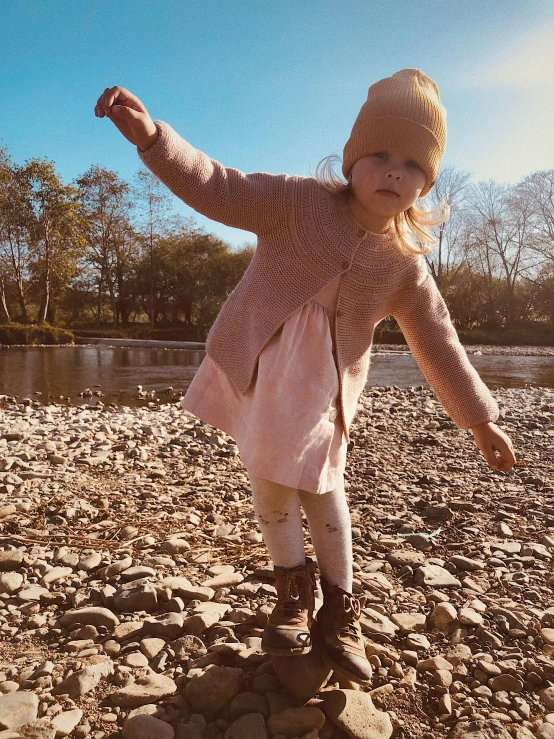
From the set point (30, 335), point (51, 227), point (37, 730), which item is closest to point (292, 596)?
point (37, 730)

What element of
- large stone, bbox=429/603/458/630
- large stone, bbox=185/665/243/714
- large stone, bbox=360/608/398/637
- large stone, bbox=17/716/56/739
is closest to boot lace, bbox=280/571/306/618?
large stone, bbox=185/665/243/714

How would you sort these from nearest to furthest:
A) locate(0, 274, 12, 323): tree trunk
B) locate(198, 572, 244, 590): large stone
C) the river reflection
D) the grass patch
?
locate(198, 572, 244, 590): large stone, the river reflection, the grass patch, locate(0, 274, 12, 323): tree trunk

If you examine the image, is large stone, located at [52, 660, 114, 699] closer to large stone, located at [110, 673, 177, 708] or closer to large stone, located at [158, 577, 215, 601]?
large stone, located at [110, 673, 177, 708]

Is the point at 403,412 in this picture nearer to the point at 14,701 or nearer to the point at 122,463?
the point at 122,463

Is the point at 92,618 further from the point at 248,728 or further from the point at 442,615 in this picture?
the point at 442,615

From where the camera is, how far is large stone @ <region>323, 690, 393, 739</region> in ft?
4.63

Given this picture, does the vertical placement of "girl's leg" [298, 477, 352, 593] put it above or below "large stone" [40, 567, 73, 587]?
above

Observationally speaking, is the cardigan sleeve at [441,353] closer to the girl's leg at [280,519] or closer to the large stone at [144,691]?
the girl's leg at [280,519]

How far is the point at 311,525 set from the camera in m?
1.79

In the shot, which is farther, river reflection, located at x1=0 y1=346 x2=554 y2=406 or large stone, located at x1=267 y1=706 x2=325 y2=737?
river reflection, located at x1=0 y1=346 x2=554 y2=406

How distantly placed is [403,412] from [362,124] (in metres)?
5.52

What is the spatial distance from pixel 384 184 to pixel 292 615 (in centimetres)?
132

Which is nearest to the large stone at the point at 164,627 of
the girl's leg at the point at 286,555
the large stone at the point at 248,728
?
the girl's leg at the point at 286,555

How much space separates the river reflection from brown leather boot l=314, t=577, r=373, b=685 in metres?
6.62
